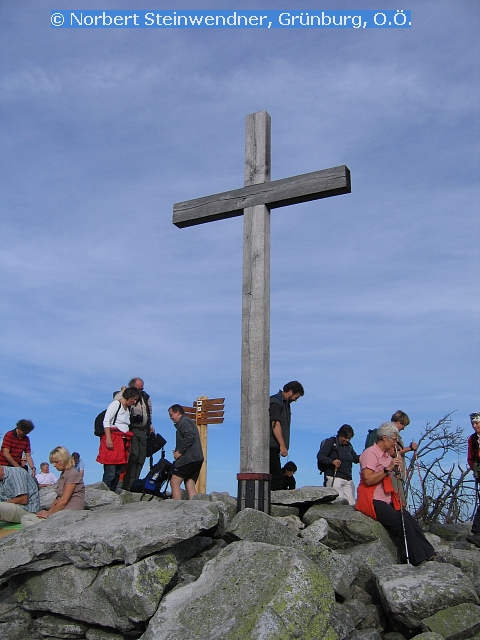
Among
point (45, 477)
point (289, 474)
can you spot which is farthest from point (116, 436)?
point (45, 477)

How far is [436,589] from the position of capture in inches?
236

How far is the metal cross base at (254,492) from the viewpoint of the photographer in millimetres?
7547

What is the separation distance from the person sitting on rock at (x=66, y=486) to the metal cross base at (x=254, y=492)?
233 cm

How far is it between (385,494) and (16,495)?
5536 mm

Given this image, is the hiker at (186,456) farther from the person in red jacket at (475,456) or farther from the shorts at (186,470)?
the person in red jacket at (475,456)

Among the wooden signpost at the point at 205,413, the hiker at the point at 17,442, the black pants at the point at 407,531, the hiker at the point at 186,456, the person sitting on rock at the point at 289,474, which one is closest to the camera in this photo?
the black pants at the point at 407,531

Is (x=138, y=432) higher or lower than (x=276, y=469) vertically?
higher

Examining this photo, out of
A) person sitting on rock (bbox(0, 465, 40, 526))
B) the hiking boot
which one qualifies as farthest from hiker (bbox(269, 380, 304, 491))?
person sitting on rock (bbox(0, 465, 40, 526))

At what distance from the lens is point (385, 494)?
7.99 m

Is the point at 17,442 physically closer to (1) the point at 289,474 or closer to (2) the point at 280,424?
(1) the point at 289,474

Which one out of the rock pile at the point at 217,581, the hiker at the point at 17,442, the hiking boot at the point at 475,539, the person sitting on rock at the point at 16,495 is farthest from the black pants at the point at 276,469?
the hiker at the point at 17,442

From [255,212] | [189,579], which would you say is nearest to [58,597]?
[189,579]

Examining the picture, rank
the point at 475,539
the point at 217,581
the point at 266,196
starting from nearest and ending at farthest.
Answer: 1. the point at 217,581
2. the point at 266,196
3. the point at 475,539

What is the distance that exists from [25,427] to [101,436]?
5.58ft
